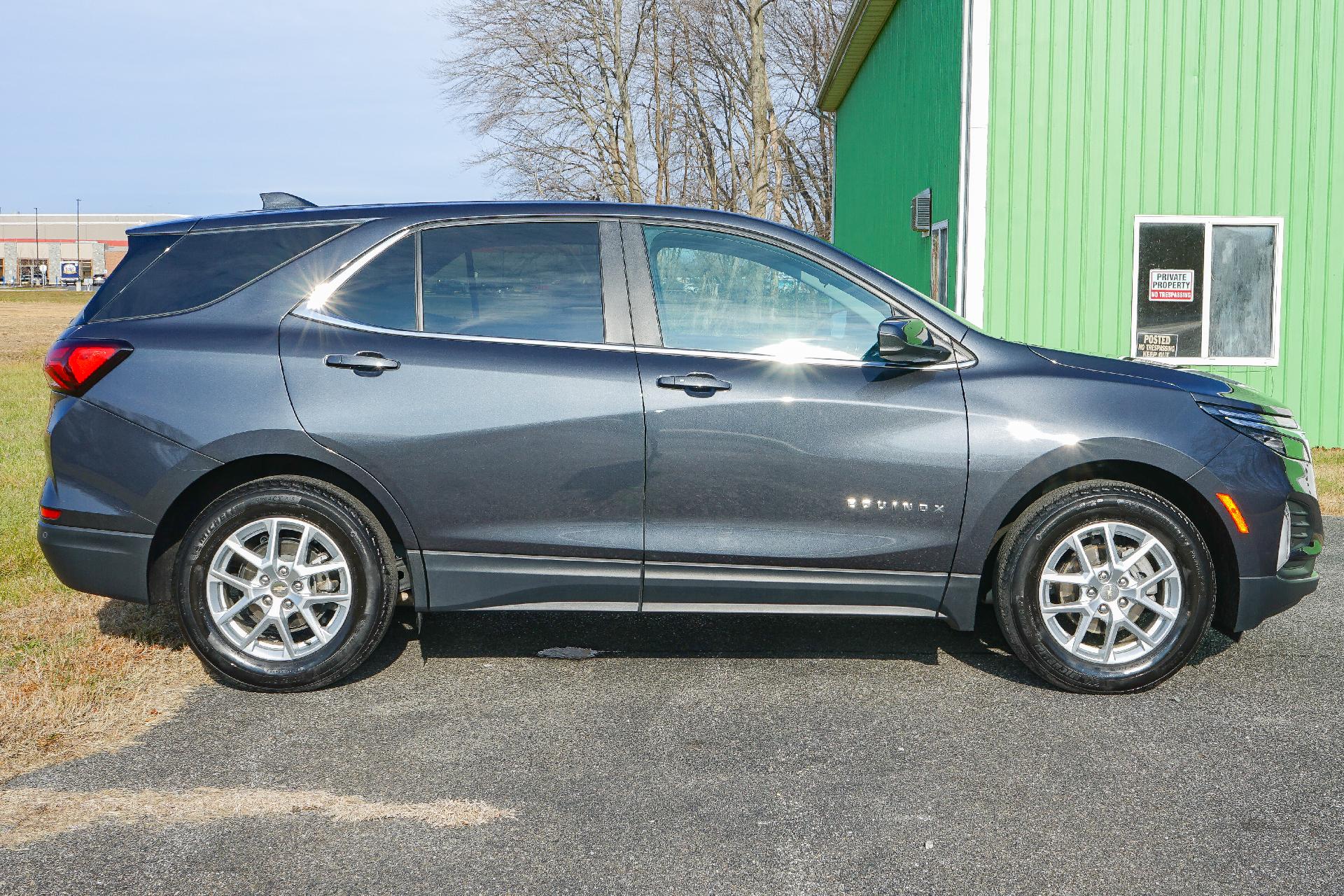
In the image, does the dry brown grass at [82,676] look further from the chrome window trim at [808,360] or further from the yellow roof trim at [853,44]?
the yellow roof trim at [853,44]

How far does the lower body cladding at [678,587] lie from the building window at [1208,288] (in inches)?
331

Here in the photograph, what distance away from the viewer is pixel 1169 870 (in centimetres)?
320

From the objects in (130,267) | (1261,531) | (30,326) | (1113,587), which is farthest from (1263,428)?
(30,326)

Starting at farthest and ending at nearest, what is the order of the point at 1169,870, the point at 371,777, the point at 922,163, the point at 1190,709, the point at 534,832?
the point at 922,163 < the point at 1190,709 < the point at 371,777 < the point at 534,832 < the point at 1169,870

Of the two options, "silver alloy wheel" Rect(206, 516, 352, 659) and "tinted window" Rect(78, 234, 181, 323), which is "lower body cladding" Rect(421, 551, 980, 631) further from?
"tinted window" Rect(78, 234, 181, 323)

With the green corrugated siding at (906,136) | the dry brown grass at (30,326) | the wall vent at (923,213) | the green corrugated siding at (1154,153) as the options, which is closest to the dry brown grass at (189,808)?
the green corrugated siding at (1154,153)

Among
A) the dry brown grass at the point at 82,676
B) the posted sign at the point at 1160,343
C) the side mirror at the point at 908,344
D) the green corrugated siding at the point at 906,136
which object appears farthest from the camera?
the green corrugated siding at the point at 906,136

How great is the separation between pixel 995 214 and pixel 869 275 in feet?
25.4

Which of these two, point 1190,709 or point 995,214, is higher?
point 995,214

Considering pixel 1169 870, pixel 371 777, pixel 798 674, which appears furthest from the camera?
pixel 798 674

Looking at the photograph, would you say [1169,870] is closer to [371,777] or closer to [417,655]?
[371,777]

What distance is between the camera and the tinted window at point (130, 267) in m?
4.75

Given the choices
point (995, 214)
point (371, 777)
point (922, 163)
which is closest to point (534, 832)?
point (371, 777)

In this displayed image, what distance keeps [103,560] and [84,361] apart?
748 mm
